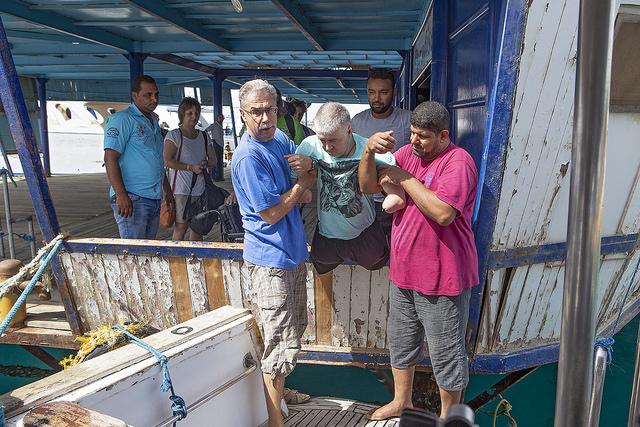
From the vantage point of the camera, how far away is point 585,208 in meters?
0.76

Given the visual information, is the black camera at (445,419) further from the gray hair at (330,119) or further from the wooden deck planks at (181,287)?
the wooden deck planks at (181,287)

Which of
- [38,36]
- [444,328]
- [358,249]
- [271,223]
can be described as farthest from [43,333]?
[38,36]

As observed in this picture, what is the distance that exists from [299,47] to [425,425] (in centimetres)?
793

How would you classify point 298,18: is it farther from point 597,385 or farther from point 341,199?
point 597,385

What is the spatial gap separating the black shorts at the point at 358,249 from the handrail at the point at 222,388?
28.1 inches

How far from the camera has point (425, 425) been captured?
773 mm

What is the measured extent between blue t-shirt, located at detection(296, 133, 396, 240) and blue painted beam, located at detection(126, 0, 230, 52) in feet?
12.4

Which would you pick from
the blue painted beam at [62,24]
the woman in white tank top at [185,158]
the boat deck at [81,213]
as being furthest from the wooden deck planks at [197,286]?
the blue painted beam at [62,24]

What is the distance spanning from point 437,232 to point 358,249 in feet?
1.79

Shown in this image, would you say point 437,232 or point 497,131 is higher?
point 497,131

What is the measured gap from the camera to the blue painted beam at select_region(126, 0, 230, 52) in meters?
5.50

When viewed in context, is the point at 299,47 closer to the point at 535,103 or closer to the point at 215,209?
the point at 215,209

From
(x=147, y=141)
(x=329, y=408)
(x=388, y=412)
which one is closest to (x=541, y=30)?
(x=388, y=412)

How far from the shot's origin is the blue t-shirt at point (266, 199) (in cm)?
245
